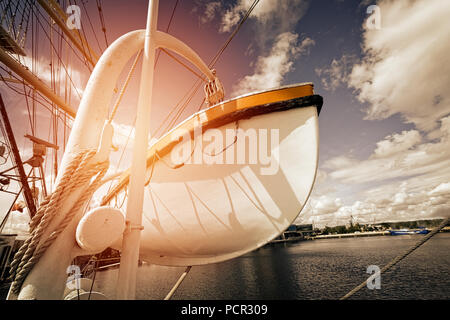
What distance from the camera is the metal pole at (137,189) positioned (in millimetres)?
2059

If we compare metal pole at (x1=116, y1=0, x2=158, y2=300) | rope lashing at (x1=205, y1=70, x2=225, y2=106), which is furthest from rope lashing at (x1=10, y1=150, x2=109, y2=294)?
rope lashing at (x1=205, y1=70, x2=225, y2=106)

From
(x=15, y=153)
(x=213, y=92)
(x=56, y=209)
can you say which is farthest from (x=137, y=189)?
(x=15, y=153)

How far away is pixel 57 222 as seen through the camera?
6.50 feet

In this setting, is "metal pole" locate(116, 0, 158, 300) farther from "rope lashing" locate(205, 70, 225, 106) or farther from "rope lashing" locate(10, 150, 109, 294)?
"rope lashing" locate(205, 70, 225, 106)

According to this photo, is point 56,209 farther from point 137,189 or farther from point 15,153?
point 15,153

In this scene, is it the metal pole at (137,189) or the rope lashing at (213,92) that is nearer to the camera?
the metal pole at (137,189)

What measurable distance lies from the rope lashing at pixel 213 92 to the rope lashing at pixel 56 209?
286 cm

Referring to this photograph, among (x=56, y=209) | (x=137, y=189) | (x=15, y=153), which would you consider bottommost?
(x=56, y=209)

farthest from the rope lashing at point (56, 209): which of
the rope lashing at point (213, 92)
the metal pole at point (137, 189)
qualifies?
the rope lashing at point (213, 92)

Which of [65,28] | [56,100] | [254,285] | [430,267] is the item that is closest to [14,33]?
[65,28]

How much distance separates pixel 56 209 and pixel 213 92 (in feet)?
12.2

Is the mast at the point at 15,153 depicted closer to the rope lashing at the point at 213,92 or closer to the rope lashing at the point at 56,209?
the rope lashing at the point at 213,92

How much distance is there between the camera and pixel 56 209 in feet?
6.49

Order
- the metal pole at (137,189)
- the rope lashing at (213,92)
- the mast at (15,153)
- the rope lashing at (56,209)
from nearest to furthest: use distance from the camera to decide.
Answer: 1. the rope lashing at (56,209)
2. the metal pole at (137,189)
3. the rope lashing at (213,92)
4. the mast at (15,153)
